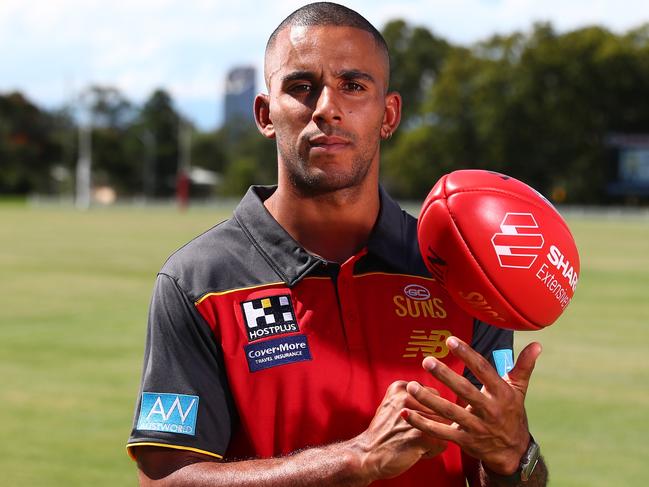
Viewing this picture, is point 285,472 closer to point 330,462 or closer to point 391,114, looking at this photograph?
point 330,462

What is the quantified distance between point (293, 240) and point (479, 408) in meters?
0.78

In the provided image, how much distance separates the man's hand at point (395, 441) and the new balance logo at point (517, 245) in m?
0.49

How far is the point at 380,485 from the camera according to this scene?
2.79 metres

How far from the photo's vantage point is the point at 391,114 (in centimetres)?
301

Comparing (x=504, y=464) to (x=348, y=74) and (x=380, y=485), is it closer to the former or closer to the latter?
(x=380, y=485)

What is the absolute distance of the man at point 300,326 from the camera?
8.93 feet

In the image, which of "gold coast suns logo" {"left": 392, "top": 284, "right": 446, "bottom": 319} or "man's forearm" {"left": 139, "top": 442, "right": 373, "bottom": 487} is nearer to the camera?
"man's forearm" {"left": 139, "top": 442, "right": 373, "bottom": 487}

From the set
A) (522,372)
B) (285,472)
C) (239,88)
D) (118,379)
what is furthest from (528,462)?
(239,88)

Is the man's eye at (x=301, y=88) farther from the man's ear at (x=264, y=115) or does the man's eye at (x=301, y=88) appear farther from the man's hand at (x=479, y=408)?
the man's hand at (x=479, y=408)

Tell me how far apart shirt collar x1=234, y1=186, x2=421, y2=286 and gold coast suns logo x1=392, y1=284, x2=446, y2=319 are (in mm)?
73

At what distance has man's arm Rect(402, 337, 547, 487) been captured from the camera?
237cm

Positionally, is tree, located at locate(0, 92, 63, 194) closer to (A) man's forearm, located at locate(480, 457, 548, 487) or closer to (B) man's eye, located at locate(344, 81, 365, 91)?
(B) man's eye, located at locate(344, 81, 365, 91)

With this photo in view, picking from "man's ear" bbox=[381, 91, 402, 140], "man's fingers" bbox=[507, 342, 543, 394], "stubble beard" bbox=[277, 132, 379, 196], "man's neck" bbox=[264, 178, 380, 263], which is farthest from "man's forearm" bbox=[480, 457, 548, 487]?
"man's ear" bbox=[381, 91, 402, 140]

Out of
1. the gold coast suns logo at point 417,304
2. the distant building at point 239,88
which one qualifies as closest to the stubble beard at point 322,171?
the gold coast suns logo at point 417,304
